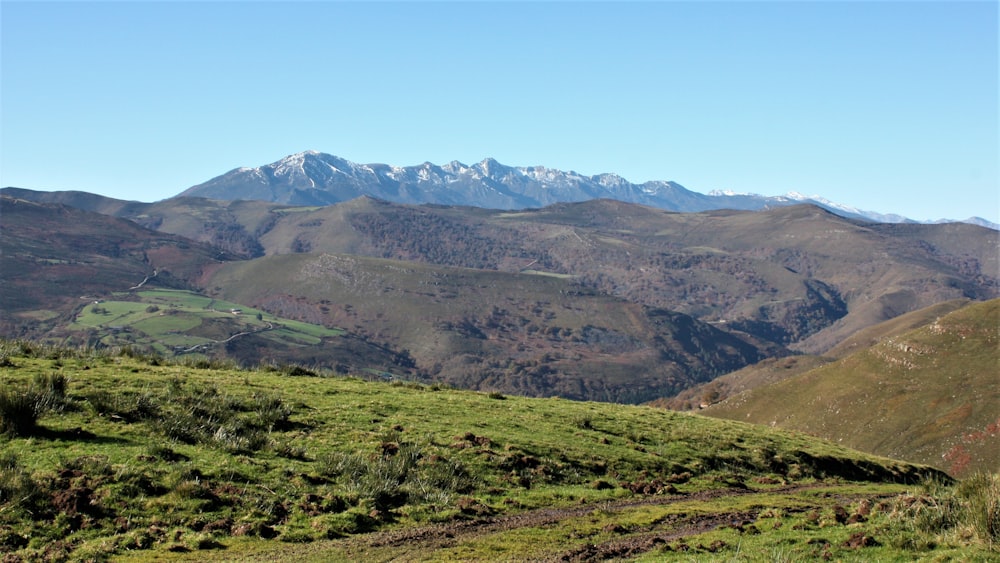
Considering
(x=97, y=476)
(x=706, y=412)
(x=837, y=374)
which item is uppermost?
(x=97, y=476)

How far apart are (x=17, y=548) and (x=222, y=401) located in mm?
9411

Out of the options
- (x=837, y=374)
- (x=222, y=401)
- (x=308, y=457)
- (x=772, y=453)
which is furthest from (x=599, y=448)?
(x=837, y=374)

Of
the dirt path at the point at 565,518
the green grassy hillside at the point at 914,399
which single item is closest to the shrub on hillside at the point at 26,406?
the dirt path at the point at 565,518

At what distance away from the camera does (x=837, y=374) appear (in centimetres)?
8912

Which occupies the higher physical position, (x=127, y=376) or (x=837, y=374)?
(x=127, y=376)

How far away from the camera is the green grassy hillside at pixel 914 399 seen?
64.4m

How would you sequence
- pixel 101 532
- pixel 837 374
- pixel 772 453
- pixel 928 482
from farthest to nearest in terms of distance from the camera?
pixel 837 374, pixel 772 453, pixel 928 482, pixel 101 532

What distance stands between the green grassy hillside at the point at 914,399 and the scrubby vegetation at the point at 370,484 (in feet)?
142

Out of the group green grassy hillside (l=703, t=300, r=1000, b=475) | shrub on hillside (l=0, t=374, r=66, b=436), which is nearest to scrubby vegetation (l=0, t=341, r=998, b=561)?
shrub on hillside (l=0, t=374, r=66, b=436)

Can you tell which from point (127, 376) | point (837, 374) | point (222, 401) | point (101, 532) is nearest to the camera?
point (101, 532)

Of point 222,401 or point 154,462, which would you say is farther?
point 222,401

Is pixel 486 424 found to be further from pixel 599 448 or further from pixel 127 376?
pixel 127 376

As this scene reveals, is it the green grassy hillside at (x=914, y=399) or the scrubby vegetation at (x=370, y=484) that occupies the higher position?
the scrubby vegetation at (x=370, y=484)

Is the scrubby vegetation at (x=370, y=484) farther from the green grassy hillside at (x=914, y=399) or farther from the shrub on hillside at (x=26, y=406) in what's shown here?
the green grassy hillside at (x=914, y=399)
